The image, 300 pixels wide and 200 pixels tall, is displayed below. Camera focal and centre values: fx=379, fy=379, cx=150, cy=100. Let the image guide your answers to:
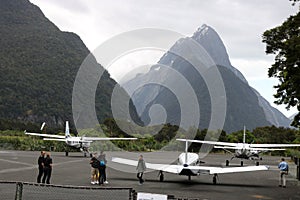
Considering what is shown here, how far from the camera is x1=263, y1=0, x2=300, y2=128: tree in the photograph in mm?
14030

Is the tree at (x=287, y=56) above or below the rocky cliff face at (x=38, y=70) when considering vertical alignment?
below

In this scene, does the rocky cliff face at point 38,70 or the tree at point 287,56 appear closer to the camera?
the tree at point 287,56

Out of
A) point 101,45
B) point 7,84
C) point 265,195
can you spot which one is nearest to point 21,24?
point 7,84

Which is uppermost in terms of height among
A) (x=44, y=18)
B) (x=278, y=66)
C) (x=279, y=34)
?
(x=44, y=18)

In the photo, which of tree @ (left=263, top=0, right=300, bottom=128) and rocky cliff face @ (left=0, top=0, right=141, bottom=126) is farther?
rocky cliff face @ (left=0, top=0, right=141, bottom=126)

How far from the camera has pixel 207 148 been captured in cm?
7450

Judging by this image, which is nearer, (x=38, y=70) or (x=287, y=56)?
(x=287, y=56)

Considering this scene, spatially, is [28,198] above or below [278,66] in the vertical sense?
below

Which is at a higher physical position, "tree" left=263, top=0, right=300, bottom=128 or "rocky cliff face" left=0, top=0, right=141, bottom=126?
"rocky cliff face" left=0, top=0, right=141, bottom=126

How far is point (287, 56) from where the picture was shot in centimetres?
1427

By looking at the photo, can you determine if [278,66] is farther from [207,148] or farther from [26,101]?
[26,101]

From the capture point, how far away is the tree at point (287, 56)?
14.0 metres

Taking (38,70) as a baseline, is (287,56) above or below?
below

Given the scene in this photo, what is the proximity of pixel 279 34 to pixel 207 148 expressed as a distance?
186 ft
